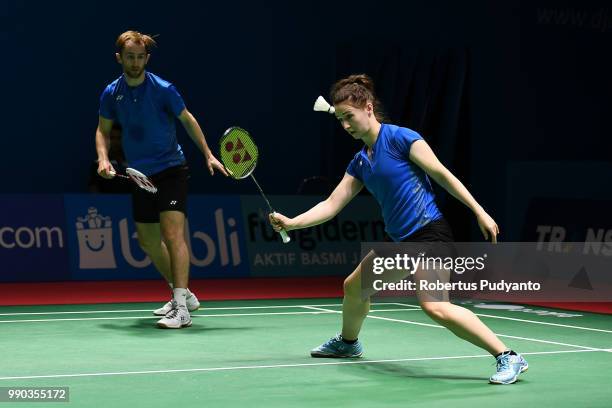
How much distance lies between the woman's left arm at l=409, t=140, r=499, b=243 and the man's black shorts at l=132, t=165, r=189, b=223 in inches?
96.5

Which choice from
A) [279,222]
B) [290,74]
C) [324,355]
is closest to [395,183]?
[279,222]

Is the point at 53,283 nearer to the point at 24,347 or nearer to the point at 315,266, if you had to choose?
the point at 315,266

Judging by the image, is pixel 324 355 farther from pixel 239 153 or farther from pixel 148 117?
pixel 148 117

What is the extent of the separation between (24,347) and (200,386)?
1.68 m

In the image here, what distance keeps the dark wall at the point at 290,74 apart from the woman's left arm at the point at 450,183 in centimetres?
724

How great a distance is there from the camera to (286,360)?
5801mm

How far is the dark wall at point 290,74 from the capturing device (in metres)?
12.3

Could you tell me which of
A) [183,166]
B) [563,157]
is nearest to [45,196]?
[183,166]

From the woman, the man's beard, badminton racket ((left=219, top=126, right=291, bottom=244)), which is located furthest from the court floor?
the man's beard

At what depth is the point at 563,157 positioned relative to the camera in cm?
A: 1530

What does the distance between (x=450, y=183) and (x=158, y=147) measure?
2844 millimetres

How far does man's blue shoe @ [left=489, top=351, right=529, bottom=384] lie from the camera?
5004 millimetres

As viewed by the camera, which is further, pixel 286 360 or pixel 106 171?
pixel 106 171

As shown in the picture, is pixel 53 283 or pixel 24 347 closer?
pixel 24 347
